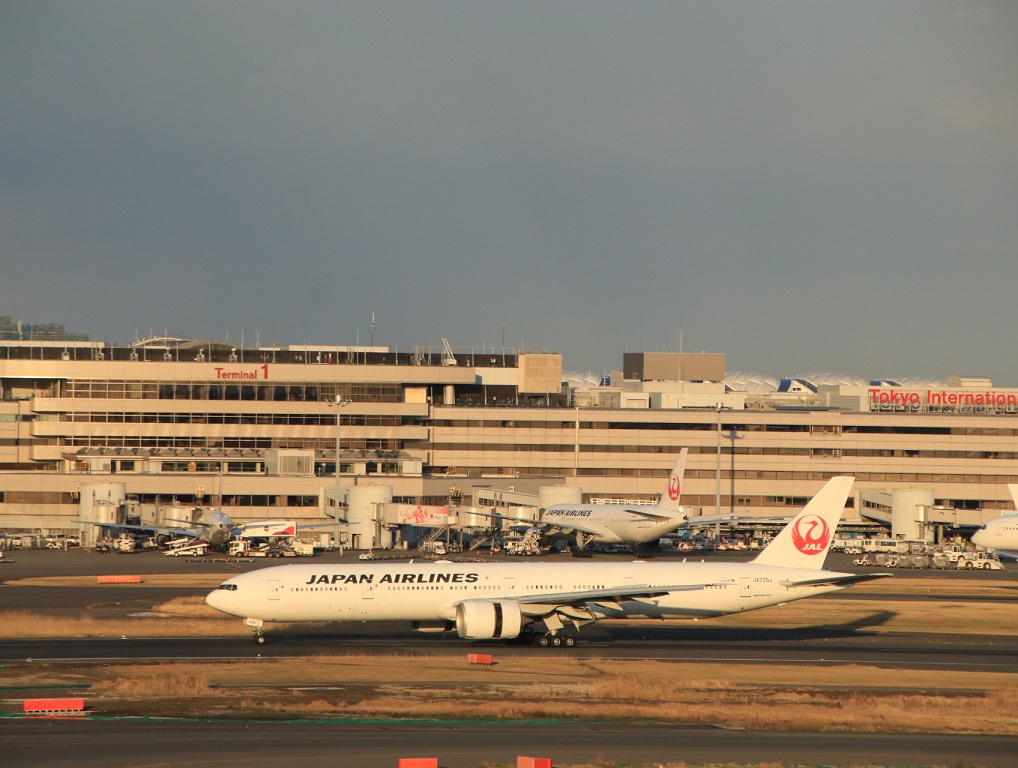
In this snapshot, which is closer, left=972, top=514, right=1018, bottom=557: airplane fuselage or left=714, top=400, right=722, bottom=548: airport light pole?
left=972, top=514, right=1018, bottom=557: airplane fuselage

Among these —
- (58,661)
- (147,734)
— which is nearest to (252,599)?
(58,661)

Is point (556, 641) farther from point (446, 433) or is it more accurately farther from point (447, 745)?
point (446, 433)

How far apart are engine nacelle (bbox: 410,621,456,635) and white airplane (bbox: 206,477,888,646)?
60 millimetres

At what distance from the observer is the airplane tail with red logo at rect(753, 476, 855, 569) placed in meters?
61.1

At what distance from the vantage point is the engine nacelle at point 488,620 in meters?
54.8

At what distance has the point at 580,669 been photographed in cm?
5025

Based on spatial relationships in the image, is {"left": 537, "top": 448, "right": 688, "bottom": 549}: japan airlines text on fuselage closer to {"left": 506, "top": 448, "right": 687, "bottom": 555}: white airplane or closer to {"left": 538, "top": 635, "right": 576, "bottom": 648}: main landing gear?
{"left": 506, "top": 448, "right": 687, "bottom": 555}: white airplane

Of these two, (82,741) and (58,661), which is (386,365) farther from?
(82,741)

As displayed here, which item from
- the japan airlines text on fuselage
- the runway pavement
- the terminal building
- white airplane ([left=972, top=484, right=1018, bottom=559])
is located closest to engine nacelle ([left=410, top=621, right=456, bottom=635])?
the runway pavement

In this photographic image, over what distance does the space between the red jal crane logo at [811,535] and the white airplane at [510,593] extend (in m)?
1.02

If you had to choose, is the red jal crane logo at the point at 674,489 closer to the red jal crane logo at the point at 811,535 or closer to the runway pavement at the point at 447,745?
the red jal crane logo at the point at 811,535

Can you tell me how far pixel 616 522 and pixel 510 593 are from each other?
56881 millimetres

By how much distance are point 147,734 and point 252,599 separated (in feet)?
66.8

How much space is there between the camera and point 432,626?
59.1 metres
